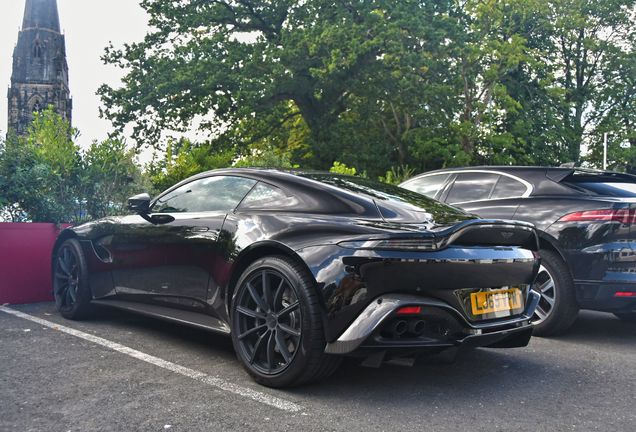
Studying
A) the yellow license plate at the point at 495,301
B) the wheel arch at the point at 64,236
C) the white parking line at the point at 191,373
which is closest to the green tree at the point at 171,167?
the wheel arch at the point at 64,236

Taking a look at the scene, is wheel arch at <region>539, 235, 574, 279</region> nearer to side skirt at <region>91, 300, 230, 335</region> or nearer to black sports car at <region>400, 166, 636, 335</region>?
black sports car at <region>400, 166, 636, 335</region>

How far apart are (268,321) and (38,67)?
78.8 metres

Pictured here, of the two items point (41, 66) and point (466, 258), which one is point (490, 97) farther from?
point (41, 66)

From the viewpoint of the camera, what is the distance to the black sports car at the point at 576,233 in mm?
4605

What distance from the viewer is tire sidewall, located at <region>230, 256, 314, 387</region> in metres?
3.11

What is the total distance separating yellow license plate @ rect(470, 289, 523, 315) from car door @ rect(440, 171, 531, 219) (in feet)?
6.00

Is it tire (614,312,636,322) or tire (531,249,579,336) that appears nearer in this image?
tire (531,249,579,336)

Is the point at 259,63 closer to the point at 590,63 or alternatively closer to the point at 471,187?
the point at 471,187

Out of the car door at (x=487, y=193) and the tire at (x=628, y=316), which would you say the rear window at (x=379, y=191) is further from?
the tire at (x=628, y=316)

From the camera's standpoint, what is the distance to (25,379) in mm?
3451

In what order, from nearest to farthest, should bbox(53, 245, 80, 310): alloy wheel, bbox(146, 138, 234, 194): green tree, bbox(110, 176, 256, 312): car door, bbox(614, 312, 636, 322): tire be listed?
bbox(110, 176, 256, 312): car door
bbox(53, 245, 80, 310): alloy wheel
bbox(614, 312, 636, 322): tire
bbox(146, 138, 234, 194): green tree

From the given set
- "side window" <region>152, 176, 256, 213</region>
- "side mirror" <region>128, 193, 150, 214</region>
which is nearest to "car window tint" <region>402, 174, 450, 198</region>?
"side window" <region>152, 176, 256, 213</region>

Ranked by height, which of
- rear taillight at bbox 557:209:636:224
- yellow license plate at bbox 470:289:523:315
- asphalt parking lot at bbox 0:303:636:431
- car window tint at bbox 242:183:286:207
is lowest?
asphalt parking lot at bbox 0:303:636:431

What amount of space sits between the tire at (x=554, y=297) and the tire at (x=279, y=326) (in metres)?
2.63
